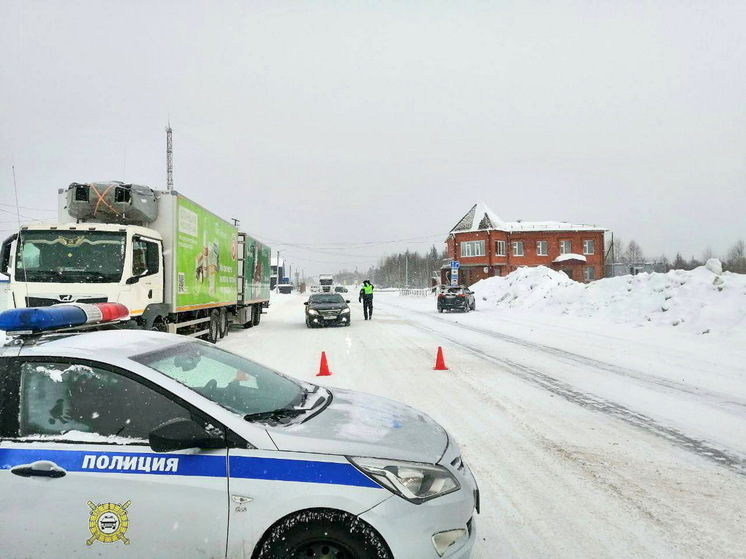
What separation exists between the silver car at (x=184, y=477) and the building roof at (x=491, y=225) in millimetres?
56807

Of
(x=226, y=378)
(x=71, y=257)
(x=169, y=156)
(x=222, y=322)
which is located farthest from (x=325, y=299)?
(x=169, y=156)

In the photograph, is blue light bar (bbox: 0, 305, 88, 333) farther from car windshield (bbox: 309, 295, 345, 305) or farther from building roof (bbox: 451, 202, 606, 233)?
building roof (bbox: 451, 202, 606, 233)

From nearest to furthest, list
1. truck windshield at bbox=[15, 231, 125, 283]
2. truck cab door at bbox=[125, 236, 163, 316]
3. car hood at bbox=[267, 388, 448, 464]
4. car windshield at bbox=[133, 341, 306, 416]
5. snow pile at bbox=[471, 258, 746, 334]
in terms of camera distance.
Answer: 1. car hood at bbox=[267, 388, 448, 464]
2. car windshield at bbox=[133, 341, 306, 416]
3. truck windshield at bbox=[15, 231, 125, 283]
4. truck cab door at bbox=[125, 236, 163, 316]
5. snow pile at bbox=[471, 258, 746, 334]

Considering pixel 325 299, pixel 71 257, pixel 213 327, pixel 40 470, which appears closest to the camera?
pixel 40 470

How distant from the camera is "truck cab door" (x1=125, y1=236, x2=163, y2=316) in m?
9.99

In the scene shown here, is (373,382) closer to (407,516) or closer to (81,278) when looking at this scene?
(81,278)

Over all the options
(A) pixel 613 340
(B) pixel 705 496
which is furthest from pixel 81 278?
(A) pixel 613 340

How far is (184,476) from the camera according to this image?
258cm

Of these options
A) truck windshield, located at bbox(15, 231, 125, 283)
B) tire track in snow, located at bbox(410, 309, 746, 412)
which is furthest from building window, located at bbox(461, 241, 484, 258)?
truck windshield, located at bbox(15, 231, 125, 283)

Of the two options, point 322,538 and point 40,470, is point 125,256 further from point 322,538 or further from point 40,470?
point 322,538

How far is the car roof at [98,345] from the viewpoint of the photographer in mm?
2963

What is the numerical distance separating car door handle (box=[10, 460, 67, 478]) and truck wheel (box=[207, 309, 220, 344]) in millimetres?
13167

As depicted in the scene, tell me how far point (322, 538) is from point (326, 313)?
18501mm

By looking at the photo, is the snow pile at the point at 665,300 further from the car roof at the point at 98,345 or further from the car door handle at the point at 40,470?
the car door handle at the point at 40,470
